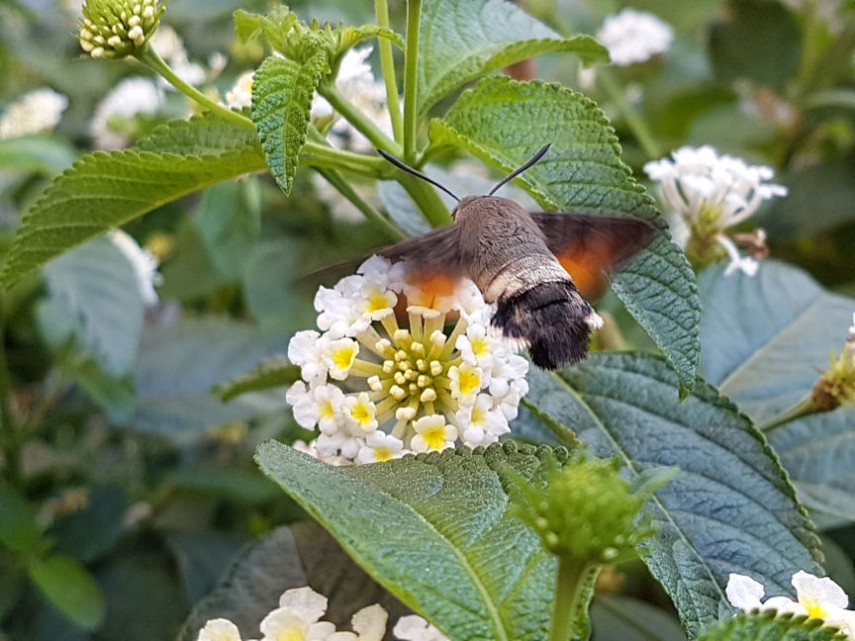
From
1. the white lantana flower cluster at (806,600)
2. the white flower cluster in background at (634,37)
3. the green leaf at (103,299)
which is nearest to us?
the white lantana flower cluster at (806,600)

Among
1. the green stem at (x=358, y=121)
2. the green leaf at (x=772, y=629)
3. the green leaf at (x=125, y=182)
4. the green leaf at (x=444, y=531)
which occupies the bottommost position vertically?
the green leaf at (x=772, y=629)

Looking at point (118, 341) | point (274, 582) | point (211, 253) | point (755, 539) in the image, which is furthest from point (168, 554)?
point (755, 539)

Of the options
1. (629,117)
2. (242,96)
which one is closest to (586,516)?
(242,96)

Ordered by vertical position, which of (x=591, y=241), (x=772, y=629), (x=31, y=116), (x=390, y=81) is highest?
(x=31, y=116)

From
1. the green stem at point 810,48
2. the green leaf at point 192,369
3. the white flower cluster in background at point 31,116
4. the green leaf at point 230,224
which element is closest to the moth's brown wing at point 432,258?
the green leaf at point 192,369

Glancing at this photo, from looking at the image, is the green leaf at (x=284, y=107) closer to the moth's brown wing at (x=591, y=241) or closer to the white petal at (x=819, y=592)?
the moth's brown wing at (x=591, y=241)

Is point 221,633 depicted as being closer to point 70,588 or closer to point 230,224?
point 70,588

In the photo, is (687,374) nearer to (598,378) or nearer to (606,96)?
(598,378)
